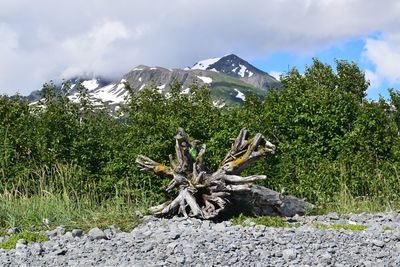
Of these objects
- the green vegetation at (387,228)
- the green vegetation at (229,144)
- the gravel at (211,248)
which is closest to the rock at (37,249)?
the gravel at (211,248)

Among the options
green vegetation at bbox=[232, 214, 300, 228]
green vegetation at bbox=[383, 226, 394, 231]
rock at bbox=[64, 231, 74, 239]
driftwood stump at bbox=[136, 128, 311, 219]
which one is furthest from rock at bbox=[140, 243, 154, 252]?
green vegetation at bbox=[383, 226, 394, 231]

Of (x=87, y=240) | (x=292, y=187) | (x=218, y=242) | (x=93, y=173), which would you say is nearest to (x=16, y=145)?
(x=93, y=173)

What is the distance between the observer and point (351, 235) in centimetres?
907

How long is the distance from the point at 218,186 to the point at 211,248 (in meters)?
3.54

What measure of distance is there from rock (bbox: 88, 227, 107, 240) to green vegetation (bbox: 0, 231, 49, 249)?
72cm

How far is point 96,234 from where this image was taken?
9375mm

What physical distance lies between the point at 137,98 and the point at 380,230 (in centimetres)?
1769

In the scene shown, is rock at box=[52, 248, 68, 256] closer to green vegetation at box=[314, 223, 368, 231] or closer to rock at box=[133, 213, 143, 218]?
rock at box=[133, 213, 143, 218]

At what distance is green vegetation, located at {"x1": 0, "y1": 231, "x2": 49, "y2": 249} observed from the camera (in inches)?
361

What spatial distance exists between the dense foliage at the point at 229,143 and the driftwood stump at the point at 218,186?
286 cm

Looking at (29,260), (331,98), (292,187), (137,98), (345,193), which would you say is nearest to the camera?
(29,260)

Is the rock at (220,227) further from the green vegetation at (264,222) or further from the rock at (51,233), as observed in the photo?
the rock at (51,233)

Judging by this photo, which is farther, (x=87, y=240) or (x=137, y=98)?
(x=137, y=98)

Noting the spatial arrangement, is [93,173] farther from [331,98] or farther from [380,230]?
[380,230]
